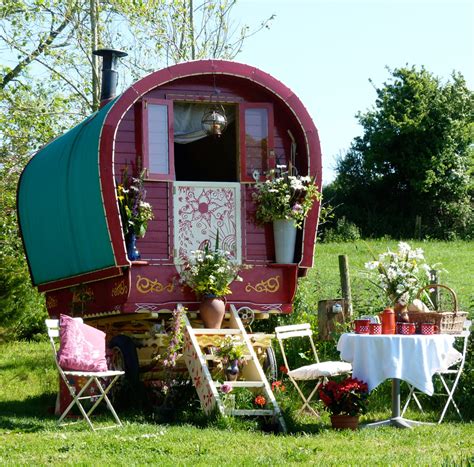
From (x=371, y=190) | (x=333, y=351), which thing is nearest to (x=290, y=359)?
(x=333, y=351)

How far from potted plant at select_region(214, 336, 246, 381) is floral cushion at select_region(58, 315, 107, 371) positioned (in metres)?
1.34

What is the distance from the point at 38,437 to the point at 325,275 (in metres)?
12.2

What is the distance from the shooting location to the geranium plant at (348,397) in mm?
9828

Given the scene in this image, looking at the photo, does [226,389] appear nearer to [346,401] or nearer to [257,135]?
[346,401]

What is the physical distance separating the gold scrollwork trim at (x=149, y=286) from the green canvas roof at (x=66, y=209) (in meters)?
0.43

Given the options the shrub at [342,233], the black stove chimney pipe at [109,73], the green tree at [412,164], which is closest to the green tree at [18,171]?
the black stove chimney pipe at [109,73]

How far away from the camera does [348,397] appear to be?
388 inches

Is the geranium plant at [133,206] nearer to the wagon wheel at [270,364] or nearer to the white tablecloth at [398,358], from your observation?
the wagon wheel at [270,364]

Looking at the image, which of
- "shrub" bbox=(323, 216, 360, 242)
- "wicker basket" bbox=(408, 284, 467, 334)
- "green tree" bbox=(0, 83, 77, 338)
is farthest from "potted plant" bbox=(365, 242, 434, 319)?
"shrub" bbox=(323, 216, 360, 242)

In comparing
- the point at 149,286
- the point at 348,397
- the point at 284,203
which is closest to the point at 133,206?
A: the point at 149,286

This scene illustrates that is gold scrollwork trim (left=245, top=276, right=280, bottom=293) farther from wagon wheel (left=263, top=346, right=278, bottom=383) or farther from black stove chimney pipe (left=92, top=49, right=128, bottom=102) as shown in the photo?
black stove chimney pipe (left=92, top=49, right=128, bottom=102)

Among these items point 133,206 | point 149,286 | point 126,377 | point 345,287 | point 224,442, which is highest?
point 133,206

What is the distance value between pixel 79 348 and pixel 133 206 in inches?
80.7

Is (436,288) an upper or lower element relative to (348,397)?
upper
